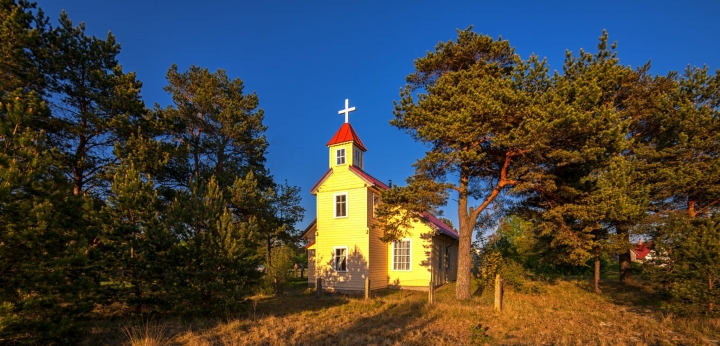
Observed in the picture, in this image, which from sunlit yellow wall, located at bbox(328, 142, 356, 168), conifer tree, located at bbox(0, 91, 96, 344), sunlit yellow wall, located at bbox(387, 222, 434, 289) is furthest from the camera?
sunlit yellow wall, located at bbox(387, 222, 434, 289)

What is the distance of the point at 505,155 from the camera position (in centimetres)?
1493

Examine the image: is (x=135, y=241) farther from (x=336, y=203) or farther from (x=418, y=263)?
(x=418, y=263)

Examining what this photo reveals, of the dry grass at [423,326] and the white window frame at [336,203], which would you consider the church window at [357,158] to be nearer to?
the white window frame at [336,203]

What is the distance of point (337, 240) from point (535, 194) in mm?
10955

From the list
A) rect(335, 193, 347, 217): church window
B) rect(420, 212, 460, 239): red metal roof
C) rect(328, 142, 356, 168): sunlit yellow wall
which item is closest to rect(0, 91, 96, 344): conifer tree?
rect(335, 193, 347, 217): church window

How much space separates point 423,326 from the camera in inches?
376

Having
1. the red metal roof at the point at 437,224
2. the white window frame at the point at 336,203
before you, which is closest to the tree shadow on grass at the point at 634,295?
the red metal roof at the point at 437,224

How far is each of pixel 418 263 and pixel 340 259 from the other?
4.70 metres

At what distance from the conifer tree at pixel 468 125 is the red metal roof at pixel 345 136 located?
4714 millimetres

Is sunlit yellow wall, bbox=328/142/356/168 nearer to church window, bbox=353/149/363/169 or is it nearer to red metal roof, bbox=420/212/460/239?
church window, bbox=353/149/363/169

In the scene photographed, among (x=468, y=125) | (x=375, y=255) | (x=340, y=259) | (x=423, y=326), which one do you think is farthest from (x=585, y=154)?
(x=340, y=259)

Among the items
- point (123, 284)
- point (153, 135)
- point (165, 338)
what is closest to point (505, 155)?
point (165, 338)

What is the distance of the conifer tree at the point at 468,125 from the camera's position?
12570mm

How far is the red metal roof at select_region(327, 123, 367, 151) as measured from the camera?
1986cm
